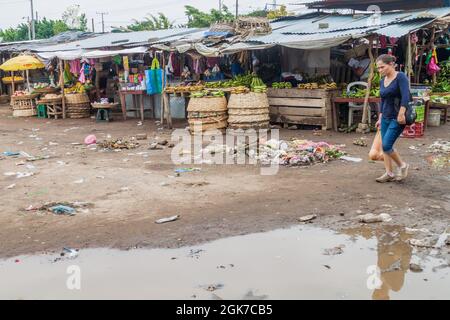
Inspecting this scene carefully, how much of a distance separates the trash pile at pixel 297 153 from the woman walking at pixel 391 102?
5.88 ft

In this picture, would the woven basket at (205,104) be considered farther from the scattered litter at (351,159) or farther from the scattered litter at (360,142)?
the scattered litter at (351,159)

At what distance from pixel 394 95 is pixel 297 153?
264 cm

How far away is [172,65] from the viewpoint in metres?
14.8

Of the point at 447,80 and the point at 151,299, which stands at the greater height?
the point at 447,80

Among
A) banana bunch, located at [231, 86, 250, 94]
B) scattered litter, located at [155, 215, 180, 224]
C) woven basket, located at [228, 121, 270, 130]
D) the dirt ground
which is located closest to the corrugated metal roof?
banana bunch, located at [231, 86, 250, 94]

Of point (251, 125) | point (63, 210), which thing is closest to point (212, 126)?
point (251, 125)

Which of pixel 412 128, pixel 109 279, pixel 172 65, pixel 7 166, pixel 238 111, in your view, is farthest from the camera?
pixel 172 65

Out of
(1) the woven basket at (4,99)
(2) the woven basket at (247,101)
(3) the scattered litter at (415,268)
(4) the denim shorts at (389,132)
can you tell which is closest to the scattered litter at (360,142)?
(2) the woven basket at (247,101)

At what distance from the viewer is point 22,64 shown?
1661 centimetres

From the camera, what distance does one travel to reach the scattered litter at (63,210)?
5.72m

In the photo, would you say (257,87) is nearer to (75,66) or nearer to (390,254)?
(390,254)

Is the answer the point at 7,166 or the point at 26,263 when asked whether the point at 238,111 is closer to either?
the point at 7,166
